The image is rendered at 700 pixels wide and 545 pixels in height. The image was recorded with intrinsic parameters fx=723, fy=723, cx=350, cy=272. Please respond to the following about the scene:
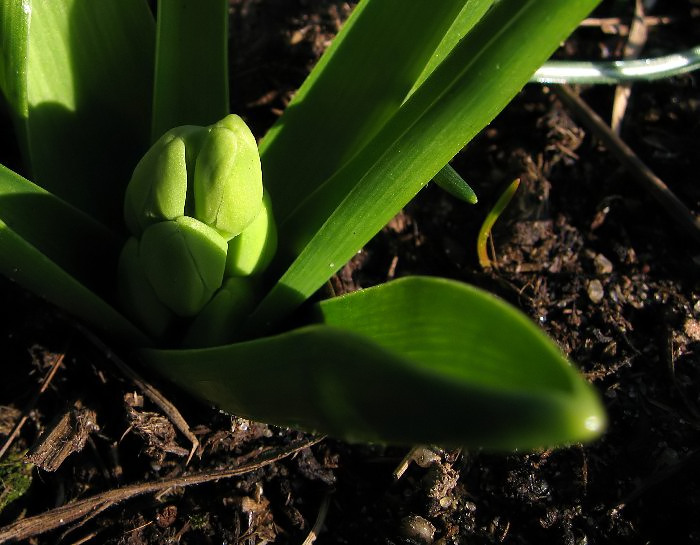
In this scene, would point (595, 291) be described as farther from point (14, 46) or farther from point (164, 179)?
point (14, 46)

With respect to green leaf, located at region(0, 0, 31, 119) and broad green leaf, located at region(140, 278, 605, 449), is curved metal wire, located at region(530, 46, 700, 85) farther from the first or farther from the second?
green leaf, located at region(0, 0, 31, 119)

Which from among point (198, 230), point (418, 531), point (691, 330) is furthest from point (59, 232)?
point (691, 330)

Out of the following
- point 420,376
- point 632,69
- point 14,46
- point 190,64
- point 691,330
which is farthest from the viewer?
point 632,69

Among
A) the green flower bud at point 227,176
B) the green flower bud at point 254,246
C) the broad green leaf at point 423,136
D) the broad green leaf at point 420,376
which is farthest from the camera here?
the green flower bud at point 254,246

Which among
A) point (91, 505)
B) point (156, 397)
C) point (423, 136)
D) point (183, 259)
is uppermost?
point (423, 136)

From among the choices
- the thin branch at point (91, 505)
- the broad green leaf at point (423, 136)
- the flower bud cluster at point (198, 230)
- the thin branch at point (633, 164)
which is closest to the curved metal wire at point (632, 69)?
the thin branch at point (633, 164)

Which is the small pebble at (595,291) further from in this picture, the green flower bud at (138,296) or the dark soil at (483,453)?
the green flower bud at (138,296)

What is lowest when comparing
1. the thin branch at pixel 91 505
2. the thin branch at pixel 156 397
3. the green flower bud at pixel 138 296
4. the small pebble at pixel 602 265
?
the thin branch at pixel 91 505

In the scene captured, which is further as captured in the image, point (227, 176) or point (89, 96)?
point (89, 96)
